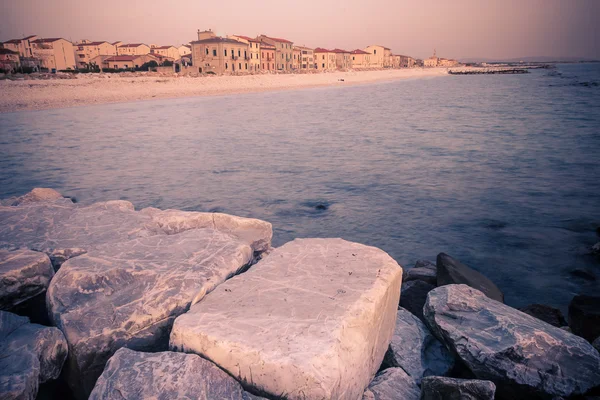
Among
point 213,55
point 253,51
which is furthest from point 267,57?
point 213,55

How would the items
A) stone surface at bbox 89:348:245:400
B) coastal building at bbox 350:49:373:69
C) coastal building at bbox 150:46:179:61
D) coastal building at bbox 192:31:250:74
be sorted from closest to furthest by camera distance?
stone surface at bbox 89:348:245:400 → coastal building at bbox 192:31:250:74 → coastal building at bbox 150:46:179:61 → coastal building at bbox 350:49:373:69

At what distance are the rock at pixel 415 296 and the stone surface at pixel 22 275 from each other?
3.20 m

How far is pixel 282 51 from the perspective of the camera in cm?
8462

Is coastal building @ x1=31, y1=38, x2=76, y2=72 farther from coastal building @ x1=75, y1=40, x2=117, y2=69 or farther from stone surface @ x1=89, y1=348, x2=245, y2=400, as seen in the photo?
stone surface @ x1=89, y1=348, x2=245, y2=400

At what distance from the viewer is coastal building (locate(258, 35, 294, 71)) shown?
8300 cm

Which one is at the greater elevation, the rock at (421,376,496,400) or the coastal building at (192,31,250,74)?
the coastal building at (192,31,250,74)

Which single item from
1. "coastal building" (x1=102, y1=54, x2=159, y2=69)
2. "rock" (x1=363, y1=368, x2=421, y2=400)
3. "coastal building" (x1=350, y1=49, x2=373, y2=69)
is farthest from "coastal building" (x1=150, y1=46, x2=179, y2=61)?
"rock" (x1=363, y1=368, x2=421, y2=400)

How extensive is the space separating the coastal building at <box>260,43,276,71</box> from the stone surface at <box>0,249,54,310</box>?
258ft

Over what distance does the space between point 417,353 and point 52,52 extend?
264ft

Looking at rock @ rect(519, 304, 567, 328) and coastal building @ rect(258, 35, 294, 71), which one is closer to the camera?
rock @ rect(519, 304, 567, 328)

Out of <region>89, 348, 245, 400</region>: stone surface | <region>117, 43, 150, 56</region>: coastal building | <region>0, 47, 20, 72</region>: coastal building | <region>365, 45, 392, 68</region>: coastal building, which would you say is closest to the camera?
<region>89, 348, 245, 400</region>: stone surface

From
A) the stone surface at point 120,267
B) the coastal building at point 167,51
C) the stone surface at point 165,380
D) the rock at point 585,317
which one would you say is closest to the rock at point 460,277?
the rock at point 585,317

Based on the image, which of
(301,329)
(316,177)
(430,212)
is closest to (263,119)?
(316,177)

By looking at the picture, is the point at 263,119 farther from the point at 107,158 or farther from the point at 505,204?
the point at 505,204
